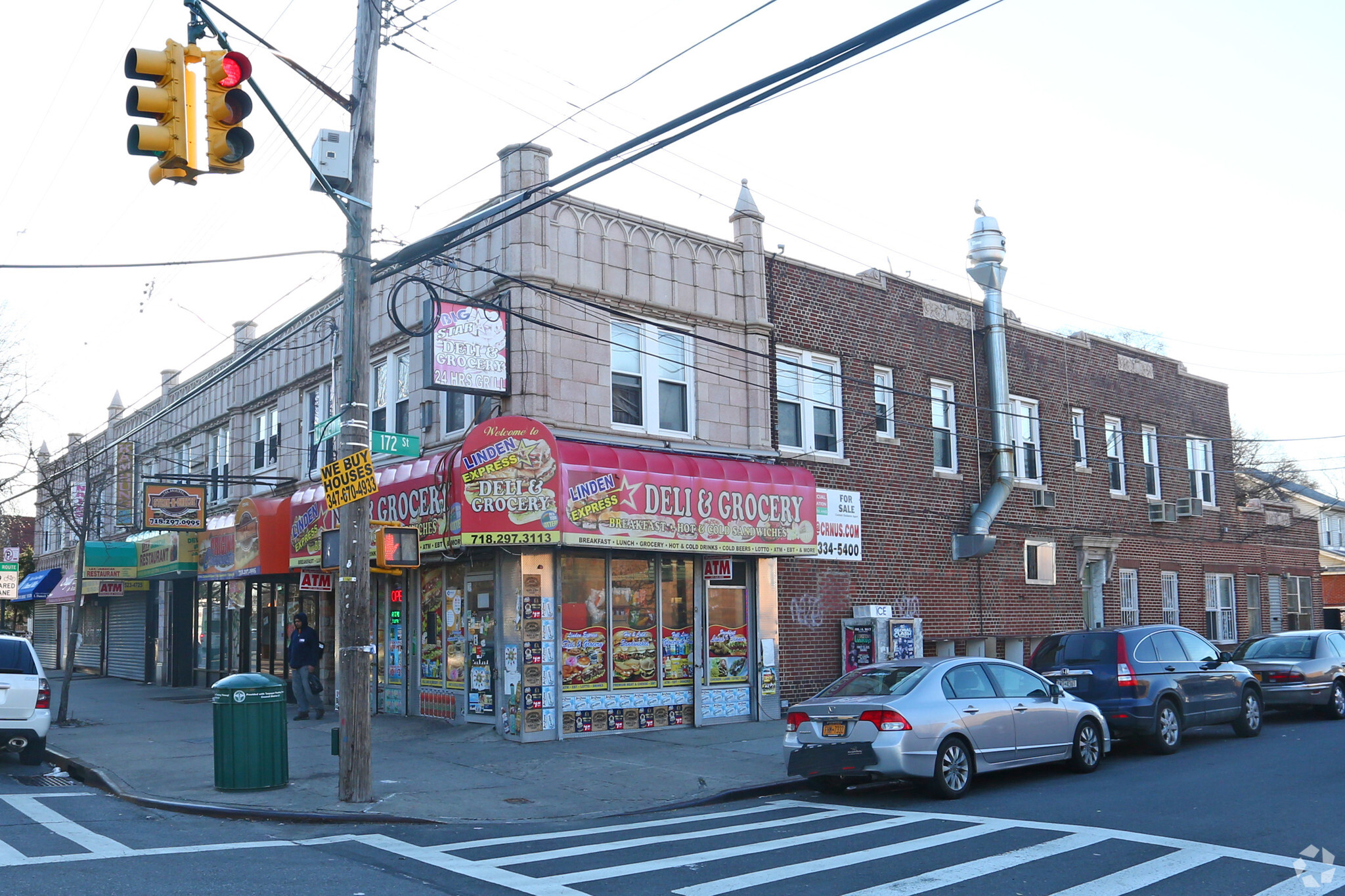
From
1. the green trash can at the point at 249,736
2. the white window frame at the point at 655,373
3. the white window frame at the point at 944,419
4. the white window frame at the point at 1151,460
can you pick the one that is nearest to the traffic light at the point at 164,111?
the green trash can at the point at 249,736

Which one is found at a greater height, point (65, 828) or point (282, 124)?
point (282, 124)

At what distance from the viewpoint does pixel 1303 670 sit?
1753 cm

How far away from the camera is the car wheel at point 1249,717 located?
51.3ft

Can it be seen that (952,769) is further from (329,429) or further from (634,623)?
(329,429)

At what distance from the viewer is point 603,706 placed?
16.3 metres

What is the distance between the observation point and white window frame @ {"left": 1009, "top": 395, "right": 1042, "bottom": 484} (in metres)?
24.0

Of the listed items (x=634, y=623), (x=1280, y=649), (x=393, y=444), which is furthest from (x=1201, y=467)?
(x=393, y=444)

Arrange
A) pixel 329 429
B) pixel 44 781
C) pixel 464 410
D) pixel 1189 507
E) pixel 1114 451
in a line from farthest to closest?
1. pixel 1189 507
2. pixel 1114 451
3. pixel 329 429
4. pixel 464 410
5. pixel 44 781

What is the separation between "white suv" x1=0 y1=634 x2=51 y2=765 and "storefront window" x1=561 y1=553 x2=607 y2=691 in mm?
6501

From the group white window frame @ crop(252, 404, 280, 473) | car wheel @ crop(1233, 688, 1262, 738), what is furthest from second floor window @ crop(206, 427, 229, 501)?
Answer: car wheel @ crop(1233, 688, 1262, 738)

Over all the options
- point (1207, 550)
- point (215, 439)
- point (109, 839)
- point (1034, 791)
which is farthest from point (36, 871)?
point (1207, 550)

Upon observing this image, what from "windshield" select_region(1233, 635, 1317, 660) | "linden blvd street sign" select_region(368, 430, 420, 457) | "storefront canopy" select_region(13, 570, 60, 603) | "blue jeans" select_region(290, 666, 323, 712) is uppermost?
"linden blvd street sign" select_region(368, 430, 420, 457)

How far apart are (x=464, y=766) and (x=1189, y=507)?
821 inches

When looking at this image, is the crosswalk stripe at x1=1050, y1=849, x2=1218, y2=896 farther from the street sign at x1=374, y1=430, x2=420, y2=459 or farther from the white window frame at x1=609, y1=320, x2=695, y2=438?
the white window frame at x1=609, y1=320, x2=695, y2=438
